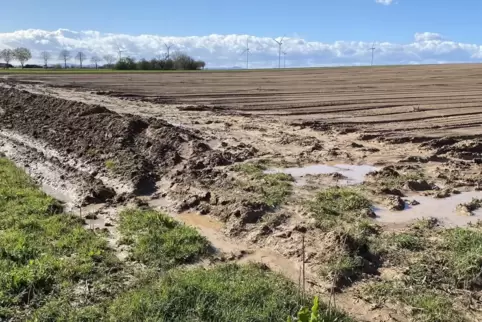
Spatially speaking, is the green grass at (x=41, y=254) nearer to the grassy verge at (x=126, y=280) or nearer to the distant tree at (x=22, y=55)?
the grassy verge at (x=126, y=280)

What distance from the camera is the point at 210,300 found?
4.69m

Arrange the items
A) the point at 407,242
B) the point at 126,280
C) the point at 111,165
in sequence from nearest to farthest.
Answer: the point at 126,280, the point at 407,242, the point at 111,165

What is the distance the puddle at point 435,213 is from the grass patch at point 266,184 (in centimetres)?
153

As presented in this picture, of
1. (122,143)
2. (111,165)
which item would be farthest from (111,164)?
(122,143)

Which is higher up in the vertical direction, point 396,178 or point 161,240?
point 396,178

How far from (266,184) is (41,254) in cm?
401

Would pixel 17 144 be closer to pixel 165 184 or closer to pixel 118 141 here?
pixel 118 141

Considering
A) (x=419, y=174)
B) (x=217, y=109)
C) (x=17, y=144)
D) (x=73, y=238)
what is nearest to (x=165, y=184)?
(x=73, y=238)

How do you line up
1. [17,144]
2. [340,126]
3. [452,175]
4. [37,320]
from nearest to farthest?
[37,320]
[452,175]
[17,144]
[340,126]

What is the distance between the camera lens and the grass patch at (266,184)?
7.91 metres

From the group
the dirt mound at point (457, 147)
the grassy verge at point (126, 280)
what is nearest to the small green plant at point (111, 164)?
the grassy verge at point (126, 280)

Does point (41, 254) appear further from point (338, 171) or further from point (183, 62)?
point (183, 62)

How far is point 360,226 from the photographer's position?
258 inches

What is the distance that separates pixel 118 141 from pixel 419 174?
A: 705cm
